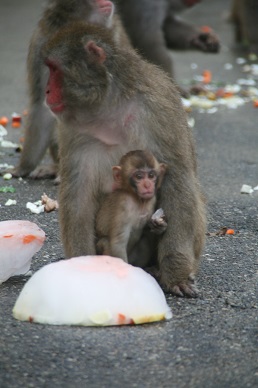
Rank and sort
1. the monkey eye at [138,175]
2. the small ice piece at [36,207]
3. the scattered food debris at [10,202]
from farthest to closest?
1. the scattered food debris at [10,202]
2. the small ice piece at [36,207]
3. the monkey eye at [138,175]

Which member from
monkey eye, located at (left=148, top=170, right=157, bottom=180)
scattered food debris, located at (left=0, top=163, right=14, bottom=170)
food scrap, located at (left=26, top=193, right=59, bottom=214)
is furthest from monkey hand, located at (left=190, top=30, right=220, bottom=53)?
monkey eye, located at (left=148, top=170, right=157, bottom=180)

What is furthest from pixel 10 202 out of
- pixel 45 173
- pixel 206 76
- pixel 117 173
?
pixel 206 76

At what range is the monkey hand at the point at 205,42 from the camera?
11.1 metres

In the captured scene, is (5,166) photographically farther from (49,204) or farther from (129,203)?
(129,203)

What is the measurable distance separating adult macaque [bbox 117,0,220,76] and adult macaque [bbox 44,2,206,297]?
6255mm

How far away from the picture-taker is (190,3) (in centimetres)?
1171

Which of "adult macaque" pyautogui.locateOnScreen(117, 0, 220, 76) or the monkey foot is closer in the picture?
the monkey foot

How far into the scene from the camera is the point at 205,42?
11320 millimetres

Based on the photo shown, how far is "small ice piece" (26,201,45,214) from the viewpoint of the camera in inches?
269

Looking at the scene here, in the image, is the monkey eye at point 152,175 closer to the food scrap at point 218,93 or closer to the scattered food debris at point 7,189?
the scattered food debris at point 7,189

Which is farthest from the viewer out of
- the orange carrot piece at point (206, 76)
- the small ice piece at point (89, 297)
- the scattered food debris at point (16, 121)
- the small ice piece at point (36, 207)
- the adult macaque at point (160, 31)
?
the orange carrot piece at point (206, 76)

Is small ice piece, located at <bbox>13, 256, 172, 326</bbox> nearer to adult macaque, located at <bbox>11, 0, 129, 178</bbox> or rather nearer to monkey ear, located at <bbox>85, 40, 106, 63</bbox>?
monkey ear, located at <bbox>85, 40, 106, 63</bbox>

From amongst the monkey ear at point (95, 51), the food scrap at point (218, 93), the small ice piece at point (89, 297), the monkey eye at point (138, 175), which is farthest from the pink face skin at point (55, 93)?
the food scrap at point (218, 93)

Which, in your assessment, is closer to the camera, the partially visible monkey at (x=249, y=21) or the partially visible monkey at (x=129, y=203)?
the partially visible monkey at (x=129, y=203)
